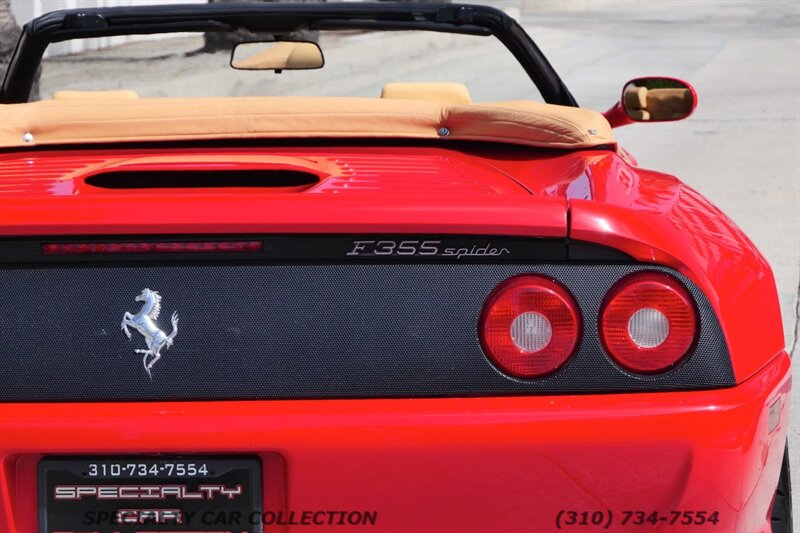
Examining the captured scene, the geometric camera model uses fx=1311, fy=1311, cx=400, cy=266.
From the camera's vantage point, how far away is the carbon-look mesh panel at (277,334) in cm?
223

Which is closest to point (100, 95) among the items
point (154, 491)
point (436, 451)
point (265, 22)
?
point (265, 22)

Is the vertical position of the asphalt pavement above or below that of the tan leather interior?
below

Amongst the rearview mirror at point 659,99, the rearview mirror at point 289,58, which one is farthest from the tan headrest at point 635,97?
the rearview mirror at point 289,58

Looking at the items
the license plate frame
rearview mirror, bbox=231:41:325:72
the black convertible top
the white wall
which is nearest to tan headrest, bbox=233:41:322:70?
rearview mirror, bbox=231:41:325:72

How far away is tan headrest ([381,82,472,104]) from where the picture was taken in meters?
3.90

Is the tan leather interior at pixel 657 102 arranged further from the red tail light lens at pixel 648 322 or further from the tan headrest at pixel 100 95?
the red tail light lens at pixel 648 322

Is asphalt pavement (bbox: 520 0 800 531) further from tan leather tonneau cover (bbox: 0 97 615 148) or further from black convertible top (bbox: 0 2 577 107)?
tan leather tonneau cover (bbox: 0 97 615 148)

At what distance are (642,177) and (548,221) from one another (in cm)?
81

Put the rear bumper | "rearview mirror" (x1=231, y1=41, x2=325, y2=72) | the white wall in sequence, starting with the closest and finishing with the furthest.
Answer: the rear bumper, "rearview mirror" (x1=231, y1=41, x2=325, y2=72), the white wall

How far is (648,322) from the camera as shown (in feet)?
7.42

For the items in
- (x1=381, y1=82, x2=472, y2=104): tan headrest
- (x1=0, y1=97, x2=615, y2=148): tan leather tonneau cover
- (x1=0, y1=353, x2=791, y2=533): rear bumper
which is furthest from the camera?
(x1=381, y1=82, x2=472, y2=104): tan headrest

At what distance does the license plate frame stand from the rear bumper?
24 mm

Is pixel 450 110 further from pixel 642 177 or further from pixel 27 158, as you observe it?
pixel 27 158

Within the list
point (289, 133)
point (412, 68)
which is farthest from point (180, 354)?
point (412, 68)
